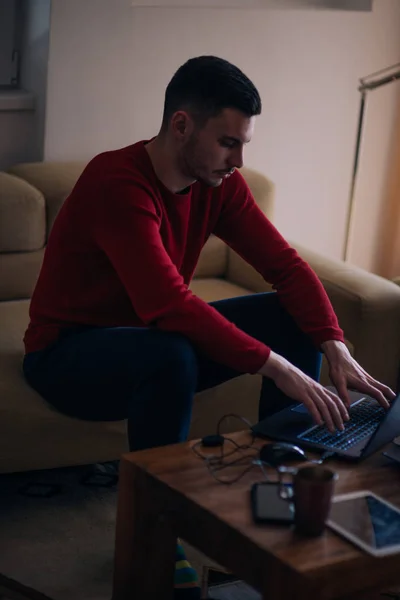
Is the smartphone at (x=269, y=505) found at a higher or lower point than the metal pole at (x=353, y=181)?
lower

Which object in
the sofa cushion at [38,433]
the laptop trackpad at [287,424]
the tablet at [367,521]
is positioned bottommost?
the sofa cushion at [38,433]

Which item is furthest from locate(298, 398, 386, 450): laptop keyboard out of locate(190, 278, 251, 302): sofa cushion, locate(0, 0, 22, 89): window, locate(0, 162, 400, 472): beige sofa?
locate(0, 0, 22, 89): window

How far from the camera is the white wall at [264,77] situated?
3.01 meters

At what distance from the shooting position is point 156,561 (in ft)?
5.65

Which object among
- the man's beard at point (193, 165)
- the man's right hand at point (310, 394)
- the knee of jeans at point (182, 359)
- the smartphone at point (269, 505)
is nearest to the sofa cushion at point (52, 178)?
the man's beard at point (193, 165)

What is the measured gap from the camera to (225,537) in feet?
4.93

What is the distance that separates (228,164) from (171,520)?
0.77 metres

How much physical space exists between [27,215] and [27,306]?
242 millimetres

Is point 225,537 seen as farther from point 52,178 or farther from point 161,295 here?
point 52,178

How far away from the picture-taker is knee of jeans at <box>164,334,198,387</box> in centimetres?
190

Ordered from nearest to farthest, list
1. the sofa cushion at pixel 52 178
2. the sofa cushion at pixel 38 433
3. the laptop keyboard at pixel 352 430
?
the laptop keyboard at pixel 352 430 < the sofa cushion at pixel 38 433 < the sofa cushion at pixel 52 178

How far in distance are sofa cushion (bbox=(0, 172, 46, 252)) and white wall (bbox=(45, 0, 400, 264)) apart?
385mm

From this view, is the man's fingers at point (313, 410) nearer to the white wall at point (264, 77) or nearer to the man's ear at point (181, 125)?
the man's ear at point (181, 125)

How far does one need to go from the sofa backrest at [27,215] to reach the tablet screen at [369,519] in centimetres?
137
